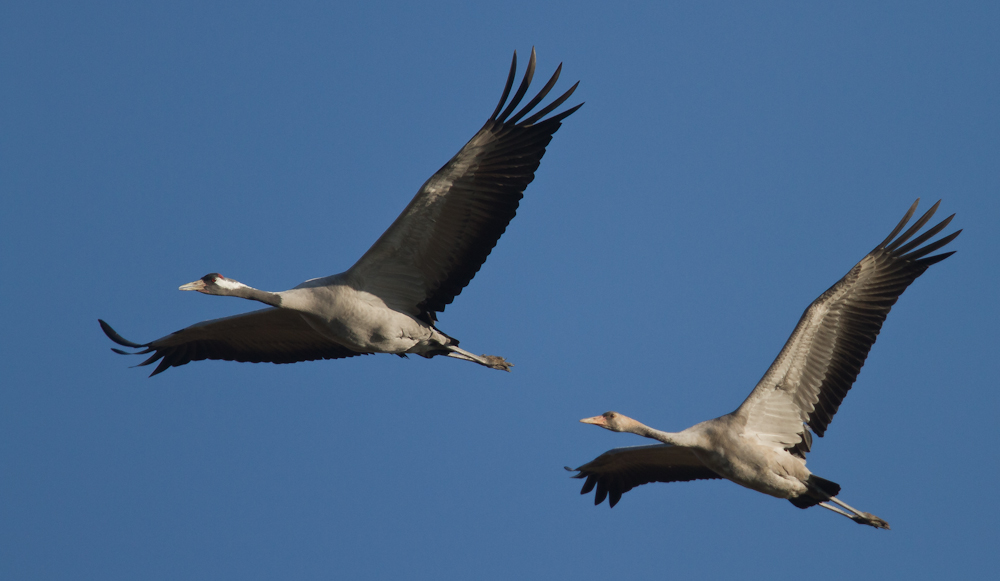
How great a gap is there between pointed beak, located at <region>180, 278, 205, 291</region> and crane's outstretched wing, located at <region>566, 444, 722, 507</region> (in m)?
5.53

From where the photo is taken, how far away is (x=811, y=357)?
1326 cm

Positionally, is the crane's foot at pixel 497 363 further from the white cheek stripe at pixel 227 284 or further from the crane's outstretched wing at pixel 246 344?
the white cheek stripe at pixel 227 284

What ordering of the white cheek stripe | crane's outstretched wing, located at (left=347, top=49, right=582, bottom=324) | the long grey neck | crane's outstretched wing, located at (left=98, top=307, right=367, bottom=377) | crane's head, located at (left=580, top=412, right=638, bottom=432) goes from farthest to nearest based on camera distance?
crane's outstretched wing, located at (left=98, top=307, right=367, bottom=377), crane's head, located at (left=580, top=412, right=638, bottom=432), the white cheek stripe, the long grey neck, crane's outstretched wing, located at (left=347, top=49, right=582, bottom=324)

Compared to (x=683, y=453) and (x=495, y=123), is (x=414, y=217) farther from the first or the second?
(x=683, y=453)

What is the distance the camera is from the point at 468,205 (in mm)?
12664

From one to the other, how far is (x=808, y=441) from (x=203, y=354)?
8.42 metres

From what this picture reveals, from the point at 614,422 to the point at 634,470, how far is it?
1.24 meters

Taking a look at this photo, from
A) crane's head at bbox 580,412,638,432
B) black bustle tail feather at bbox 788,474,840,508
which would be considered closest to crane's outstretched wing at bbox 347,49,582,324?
crane's head at bbox 580,412,638,432

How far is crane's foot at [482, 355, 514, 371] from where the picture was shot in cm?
1413

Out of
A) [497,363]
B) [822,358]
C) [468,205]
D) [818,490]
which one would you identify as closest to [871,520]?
[818,490]

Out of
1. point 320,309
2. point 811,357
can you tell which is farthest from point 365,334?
point 811,357

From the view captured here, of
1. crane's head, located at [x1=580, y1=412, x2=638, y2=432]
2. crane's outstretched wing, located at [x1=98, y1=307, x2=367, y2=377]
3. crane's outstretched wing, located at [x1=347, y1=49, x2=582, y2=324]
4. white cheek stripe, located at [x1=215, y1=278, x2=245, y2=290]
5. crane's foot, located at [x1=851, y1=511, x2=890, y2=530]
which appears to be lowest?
crane's foot, located at [x1=851, y1=511, x2=890, y2=530]

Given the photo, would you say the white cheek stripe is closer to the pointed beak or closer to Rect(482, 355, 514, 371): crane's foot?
the pointed beak

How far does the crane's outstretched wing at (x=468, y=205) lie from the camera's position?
12.5m
